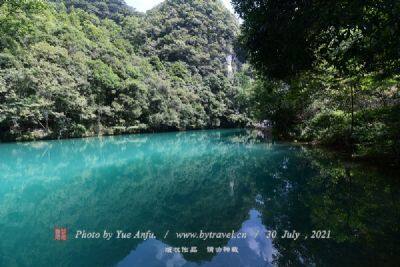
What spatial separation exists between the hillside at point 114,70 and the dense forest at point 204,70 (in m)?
0.15

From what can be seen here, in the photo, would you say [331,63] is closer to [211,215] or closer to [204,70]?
[211,215]

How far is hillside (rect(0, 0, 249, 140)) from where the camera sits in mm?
29059

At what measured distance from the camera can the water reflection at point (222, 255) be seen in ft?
14.8

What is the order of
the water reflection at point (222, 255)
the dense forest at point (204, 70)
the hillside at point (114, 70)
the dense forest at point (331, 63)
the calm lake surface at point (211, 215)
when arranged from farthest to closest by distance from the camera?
the hillside at point (114, 70) → the calm lake surface at point (211, 215) → the water reflection at point (222, 255) → the dense forest at point (204, 70) → the dense forest at point (331, 63)

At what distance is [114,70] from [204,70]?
985 inches

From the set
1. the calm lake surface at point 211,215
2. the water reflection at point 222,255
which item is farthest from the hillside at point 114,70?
the water reflection at point 222,255

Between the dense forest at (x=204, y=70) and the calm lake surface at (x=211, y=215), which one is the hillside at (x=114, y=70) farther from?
the calm lake surface at (x=211, y=215)

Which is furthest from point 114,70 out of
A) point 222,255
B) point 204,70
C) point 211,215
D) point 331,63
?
point 331,63

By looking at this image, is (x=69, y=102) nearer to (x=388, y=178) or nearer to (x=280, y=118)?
(x=280, y=118)

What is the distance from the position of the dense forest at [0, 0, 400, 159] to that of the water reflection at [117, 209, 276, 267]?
Answer: 2.84m

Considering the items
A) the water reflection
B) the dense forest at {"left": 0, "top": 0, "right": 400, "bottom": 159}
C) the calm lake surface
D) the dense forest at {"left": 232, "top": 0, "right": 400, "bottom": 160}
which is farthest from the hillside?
the water reflection

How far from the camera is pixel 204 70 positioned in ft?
210

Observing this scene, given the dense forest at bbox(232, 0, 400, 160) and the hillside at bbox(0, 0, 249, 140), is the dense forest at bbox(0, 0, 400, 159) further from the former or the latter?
the hillside at bbox(0, 0, 249, 140)

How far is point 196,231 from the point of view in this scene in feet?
18.9
